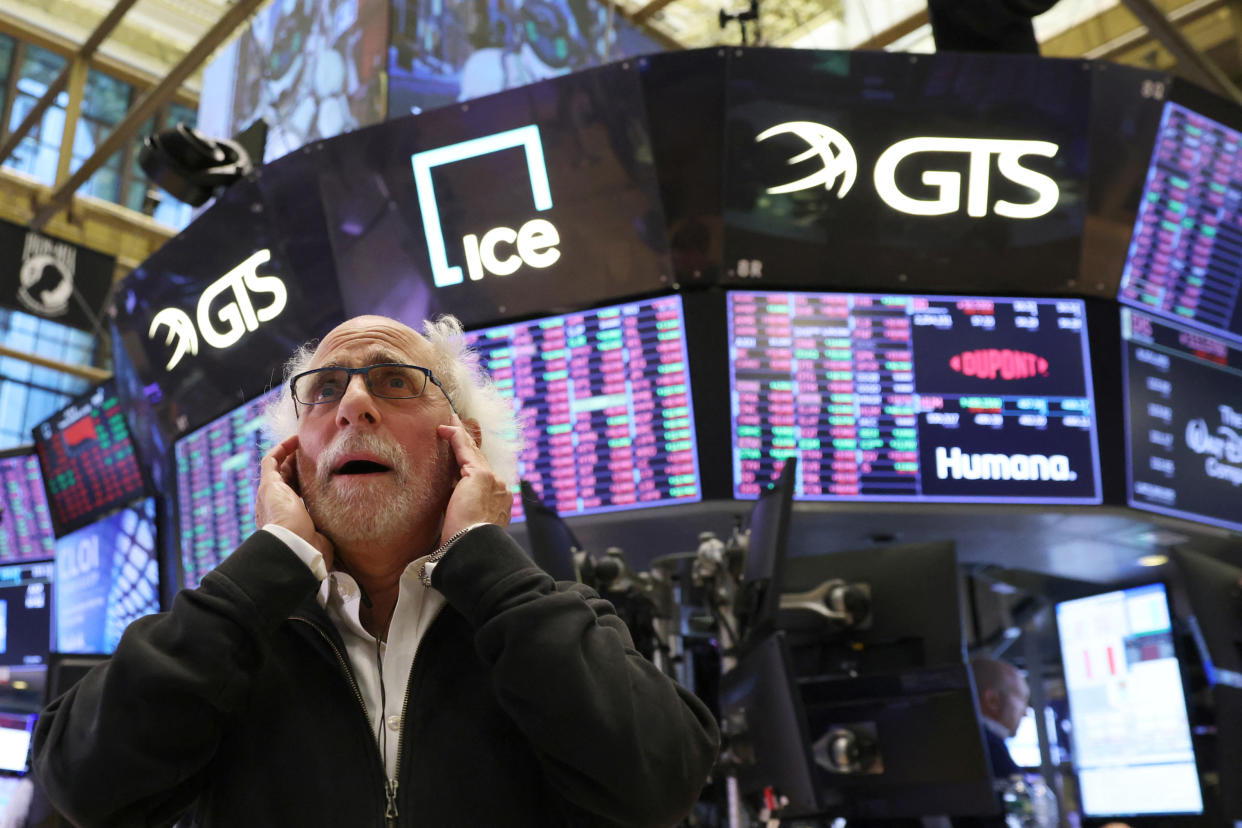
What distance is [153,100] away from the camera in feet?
22.9

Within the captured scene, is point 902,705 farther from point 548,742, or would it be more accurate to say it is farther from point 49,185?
point 49,185

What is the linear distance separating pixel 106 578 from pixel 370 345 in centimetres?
557

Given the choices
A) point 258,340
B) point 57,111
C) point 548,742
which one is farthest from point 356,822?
point 57,111

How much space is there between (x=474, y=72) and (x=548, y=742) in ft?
15.1

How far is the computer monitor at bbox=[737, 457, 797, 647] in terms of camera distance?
2.79 metres

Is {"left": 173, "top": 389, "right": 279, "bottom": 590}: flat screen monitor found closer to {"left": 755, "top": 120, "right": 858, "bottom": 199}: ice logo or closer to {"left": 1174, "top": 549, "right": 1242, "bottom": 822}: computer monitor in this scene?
{"left": 755, "top": 120, "right": 858, "bottom": 199}: ice logo

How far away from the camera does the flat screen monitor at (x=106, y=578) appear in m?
5.94

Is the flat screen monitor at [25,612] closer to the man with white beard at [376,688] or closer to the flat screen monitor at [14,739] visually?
the flat screen monitor at [14,739]

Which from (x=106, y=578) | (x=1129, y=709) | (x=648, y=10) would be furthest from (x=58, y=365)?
(x=1129, y=709)

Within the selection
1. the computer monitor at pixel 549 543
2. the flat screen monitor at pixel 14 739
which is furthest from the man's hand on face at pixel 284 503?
the flat screen monitor at pixel 14 739

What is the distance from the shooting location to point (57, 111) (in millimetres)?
10328

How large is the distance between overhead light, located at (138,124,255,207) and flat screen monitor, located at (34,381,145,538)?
1272 millimetres

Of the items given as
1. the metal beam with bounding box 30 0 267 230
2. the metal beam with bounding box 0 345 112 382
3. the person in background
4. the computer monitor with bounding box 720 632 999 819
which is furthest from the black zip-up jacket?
the metal beam with bounding box 0 345 112 382

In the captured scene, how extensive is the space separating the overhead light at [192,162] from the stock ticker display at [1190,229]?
385cm
